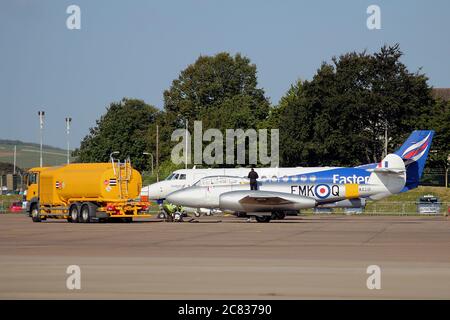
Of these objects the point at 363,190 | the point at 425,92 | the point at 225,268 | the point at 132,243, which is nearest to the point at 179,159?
the point at 425,92

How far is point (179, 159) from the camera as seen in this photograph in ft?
310

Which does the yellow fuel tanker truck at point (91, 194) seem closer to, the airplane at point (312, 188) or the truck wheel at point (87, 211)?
the truck wheel at point (87, 211)

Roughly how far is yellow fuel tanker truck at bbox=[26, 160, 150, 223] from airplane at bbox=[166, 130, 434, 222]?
1.95 m

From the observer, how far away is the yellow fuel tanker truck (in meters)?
42.2

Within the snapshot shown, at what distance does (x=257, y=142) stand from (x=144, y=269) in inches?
3010

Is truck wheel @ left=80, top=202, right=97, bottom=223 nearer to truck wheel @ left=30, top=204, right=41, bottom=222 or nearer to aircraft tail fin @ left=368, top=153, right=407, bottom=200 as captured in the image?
truck wheel @ left=30, top=204, right=41, bottom=222

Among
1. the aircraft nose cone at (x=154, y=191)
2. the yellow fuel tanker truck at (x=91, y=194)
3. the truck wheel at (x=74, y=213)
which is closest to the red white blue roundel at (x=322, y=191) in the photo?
the yellow fuel tanker truck at (x=91, y=194)

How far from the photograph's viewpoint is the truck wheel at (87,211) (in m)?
42.4

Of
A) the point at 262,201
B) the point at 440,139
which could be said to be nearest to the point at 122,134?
the point at 440,139

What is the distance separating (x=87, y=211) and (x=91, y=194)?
817mm

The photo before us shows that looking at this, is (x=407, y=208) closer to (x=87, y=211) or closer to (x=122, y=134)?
(x=87, y=211)

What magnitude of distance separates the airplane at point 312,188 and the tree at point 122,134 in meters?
69.7

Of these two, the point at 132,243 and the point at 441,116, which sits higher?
the point at 441,116
